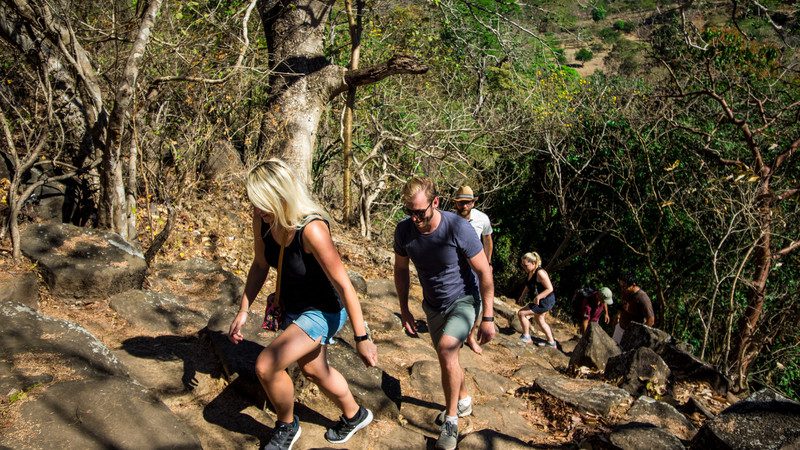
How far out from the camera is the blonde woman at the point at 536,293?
797 centimetres

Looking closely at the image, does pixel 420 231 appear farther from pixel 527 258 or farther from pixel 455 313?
pixel 527 258

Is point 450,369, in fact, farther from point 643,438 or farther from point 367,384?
point 643,438

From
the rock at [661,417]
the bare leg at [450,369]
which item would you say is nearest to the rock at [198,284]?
the bare leg at [450,369]

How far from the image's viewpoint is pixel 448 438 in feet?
13.4

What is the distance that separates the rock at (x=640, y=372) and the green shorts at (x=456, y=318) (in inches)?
112

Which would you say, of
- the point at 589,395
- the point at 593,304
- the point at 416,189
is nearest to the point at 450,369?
the point at 416,189

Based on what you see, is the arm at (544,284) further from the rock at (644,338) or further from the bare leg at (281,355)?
the bare leg at (281,355)

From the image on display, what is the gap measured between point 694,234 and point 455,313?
31.1 ft

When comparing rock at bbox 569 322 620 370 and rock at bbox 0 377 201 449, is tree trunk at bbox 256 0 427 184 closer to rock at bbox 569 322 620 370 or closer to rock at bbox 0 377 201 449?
rock at bbox 569 322 620 370

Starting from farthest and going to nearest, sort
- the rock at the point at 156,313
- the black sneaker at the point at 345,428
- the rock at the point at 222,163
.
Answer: the rock at the point at 222,163 < the rock at the point at 156,313 < the black sneaker at the point at 345,428

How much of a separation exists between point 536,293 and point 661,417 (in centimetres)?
311

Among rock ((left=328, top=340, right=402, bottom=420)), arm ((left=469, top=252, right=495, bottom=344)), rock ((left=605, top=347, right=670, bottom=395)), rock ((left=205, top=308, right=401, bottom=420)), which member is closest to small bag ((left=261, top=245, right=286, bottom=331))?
rock ((left=205, top=308, right=401, bottom=420))

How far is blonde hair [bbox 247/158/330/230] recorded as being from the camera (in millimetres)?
3150

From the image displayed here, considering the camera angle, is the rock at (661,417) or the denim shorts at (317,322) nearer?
the denim shorts at (317,322)
